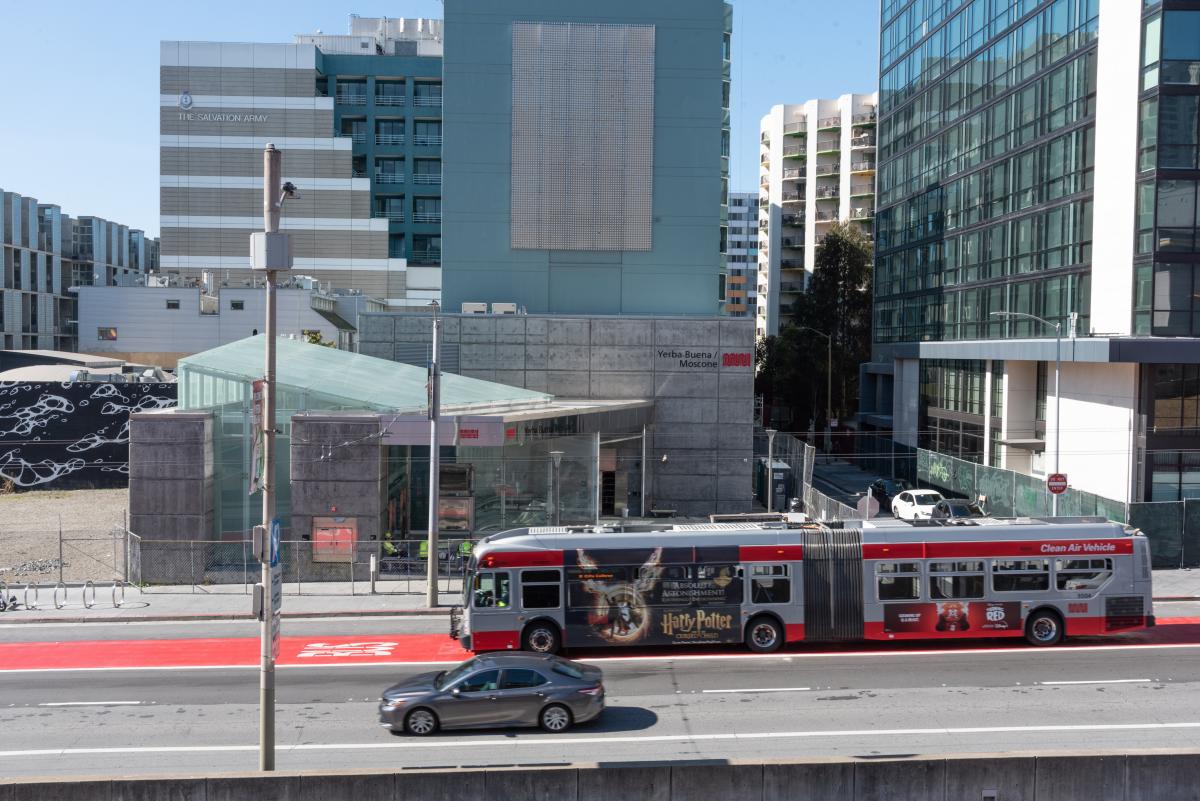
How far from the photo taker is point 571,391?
46.5 meters

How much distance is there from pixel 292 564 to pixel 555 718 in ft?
55.3

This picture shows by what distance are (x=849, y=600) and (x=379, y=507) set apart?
15.5 meters

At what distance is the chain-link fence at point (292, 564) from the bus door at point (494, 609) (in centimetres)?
880

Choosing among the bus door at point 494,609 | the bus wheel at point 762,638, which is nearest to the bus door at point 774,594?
the bus wheel at point 762,638

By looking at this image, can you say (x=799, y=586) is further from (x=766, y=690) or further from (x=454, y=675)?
(x=454, y=675)

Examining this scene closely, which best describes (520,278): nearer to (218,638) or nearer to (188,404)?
(188,404)

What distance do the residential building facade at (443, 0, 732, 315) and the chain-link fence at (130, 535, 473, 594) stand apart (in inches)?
786

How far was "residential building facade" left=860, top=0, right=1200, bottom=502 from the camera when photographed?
122 ft

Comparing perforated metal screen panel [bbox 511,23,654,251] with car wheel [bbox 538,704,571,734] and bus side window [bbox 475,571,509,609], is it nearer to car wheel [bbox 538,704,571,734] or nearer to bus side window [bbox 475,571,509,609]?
bus side window [bbox 475,571,509,609]

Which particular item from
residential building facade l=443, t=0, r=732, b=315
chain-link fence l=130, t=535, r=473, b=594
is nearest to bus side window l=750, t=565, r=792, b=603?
chain-link fence l=130, t=535, r=473, b=594

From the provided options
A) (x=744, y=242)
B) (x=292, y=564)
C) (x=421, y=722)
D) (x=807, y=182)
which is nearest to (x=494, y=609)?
(x=421, y=722)

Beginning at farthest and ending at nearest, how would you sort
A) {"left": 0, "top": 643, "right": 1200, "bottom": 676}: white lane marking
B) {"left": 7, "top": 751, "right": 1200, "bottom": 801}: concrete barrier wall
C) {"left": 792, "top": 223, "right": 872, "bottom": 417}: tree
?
{"left": 792, "top": 223, "right": 872, "bottom": 417}: tree → {"left": 0, "top": 643, "right": 1200, "bottom": 676}: white lane marking → {"left": 7, "top": 751, "right": 1200, "bottom": 801}: concrete barrier wall

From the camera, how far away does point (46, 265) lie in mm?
117625

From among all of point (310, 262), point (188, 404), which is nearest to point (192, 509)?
point (188, 404)
